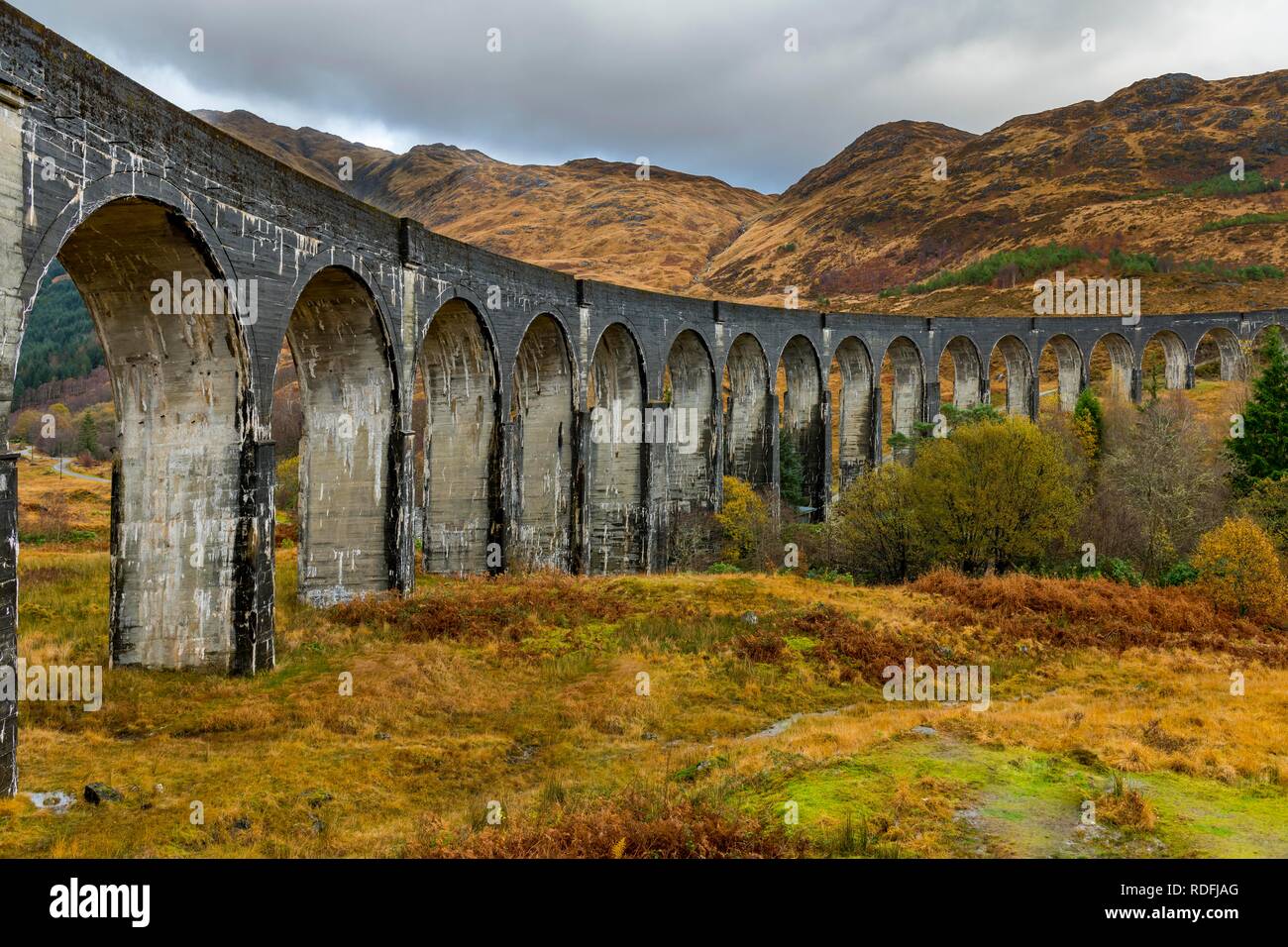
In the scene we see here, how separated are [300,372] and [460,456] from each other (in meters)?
5.68

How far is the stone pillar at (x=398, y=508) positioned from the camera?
18953 millimetres

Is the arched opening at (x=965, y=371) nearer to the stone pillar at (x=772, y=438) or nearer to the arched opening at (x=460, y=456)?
the stone pillar at (x=772, y=438)

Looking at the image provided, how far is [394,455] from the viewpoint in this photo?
62.1 ft

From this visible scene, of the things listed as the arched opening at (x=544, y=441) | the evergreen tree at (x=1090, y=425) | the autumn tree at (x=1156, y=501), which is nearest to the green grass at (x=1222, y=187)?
the evergreen tree at (x=1090, y=425)

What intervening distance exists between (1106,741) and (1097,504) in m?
25.1

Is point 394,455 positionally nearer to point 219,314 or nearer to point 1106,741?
point 219,314

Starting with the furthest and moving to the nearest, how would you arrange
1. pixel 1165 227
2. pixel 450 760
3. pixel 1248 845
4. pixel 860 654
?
pixel 1165 227
pixel 860 654
pixel 450 760
pixel 1248 845

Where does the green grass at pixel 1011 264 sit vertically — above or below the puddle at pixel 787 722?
above

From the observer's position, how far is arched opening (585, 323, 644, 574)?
30.0m

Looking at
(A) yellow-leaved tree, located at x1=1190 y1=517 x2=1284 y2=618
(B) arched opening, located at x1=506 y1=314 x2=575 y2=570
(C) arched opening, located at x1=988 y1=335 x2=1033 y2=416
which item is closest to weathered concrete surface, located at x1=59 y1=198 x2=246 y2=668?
(B) arched opening, located at x1=506 y1=314 x2=575 y2=570

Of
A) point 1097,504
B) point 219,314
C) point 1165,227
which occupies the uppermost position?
point 1165,227

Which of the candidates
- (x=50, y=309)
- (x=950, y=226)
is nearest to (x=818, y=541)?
(x=950, y=226)

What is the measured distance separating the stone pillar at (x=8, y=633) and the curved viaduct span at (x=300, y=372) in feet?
0.10

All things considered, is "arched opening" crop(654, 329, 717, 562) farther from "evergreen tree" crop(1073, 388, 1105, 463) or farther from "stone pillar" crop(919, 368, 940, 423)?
"evergreen tree" crop(1073, 388, 1105, 463)
